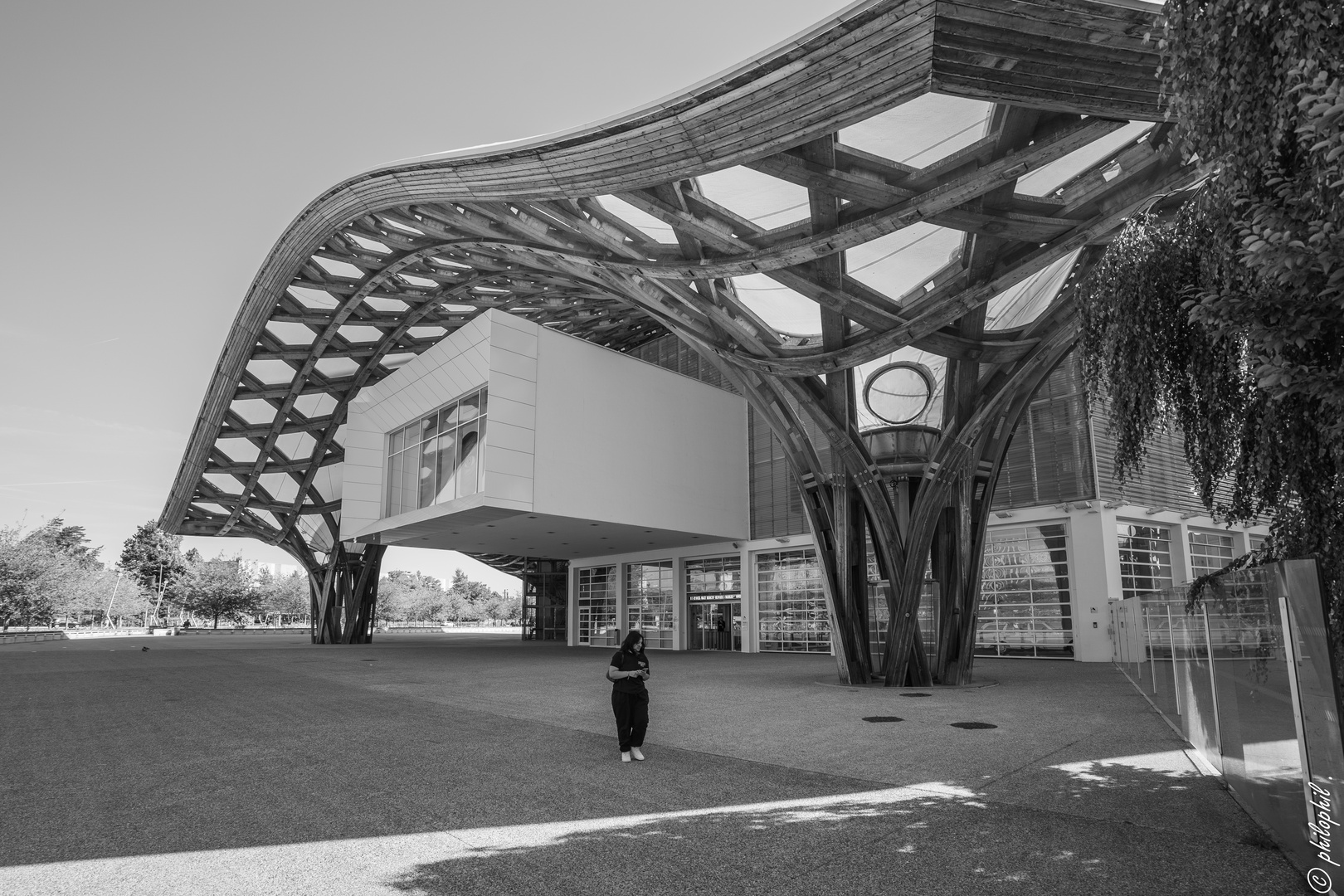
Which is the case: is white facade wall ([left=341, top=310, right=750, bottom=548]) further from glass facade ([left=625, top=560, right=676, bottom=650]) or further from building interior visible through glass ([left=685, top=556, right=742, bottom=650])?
glass facade ([left=625, top=560, right=676, bottom=650])

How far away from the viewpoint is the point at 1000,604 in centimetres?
2714

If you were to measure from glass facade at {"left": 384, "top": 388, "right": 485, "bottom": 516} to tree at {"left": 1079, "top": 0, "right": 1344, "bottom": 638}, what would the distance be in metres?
20.4

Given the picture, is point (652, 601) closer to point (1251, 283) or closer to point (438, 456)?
point (438, 456)

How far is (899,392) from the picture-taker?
19.1 m

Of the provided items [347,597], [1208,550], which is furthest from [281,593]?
[1208,550]

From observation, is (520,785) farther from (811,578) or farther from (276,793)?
(811,578)

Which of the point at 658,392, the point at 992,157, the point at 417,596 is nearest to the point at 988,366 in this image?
the point at 992,157

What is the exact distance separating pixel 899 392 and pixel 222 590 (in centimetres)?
7139

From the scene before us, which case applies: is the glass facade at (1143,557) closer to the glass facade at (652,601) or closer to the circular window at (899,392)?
the circular window at (899,392)

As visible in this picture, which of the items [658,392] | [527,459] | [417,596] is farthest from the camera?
[417,596]

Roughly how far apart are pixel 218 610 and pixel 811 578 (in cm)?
6302

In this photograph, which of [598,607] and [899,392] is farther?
[598,607]

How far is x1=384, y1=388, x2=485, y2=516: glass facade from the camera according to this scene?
26.1 metres

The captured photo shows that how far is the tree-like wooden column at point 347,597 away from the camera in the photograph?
1714 inches
